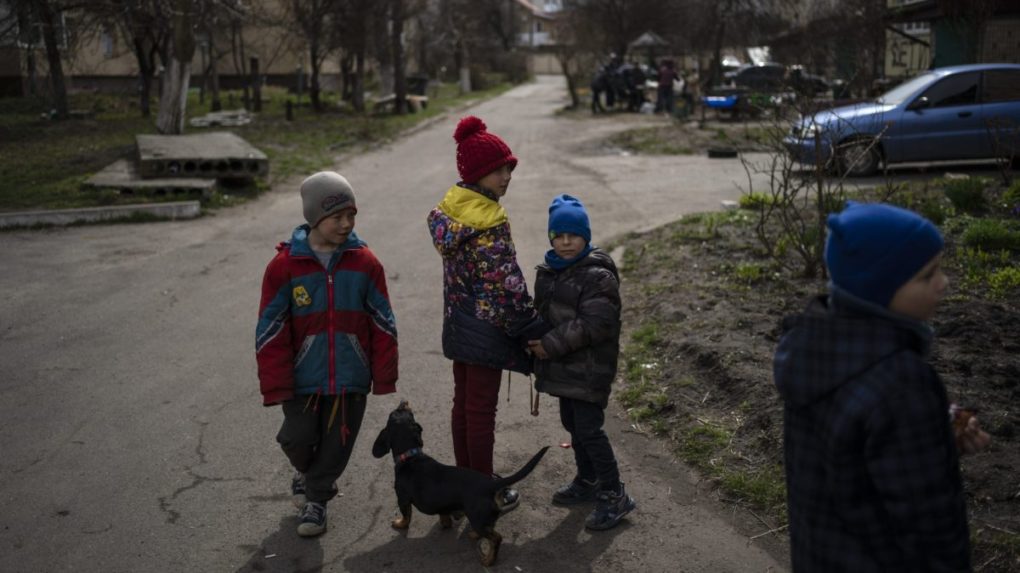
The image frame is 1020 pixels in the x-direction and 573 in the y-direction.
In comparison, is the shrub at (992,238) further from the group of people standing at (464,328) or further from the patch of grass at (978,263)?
the group of people standing at (464,328)

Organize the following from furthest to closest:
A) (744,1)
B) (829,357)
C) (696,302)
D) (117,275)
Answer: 1. (744,1)
2. (117,275)
3. (696,302)
4. (829,357)

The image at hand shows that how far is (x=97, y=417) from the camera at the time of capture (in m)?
5.67

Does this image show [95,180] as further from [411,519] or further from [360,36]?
[360,36]

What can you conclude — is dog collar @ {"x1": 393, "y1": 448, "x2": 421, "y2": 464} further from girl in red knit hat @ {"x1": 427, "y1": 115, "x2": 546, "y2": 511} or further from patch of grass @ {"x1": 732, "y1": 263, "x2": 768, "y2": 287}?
patch of grass @ {"x1": 732, "y1": 263, "x2": 768, "y2": 287}

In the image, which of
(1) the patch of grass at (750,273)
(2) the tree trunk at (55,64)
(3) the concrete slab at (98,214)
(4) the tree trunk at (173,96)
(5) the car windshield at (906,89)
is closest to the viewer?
(1) the patch of grass at (750,273)

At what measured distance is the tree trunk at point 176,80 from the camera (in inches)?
734

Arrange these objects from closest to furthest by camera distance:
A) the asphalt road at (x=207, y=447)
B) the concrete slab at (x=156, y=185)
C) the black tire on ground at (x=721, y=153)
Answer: the asphalt road at (x=207, y=447)
the concrete slab at (x=156, y=185)
the black tire on ground at (x=721, y=153)

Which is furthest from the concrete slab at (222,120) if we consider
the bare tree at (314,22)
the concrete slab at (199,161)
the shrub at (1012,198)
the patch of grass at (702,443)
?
the patch of grass at (702,443)

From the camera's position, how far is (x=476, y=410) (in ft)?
14.1

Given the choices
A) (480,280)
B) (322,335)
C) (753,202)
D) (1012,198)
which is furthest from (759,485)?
(753,202)

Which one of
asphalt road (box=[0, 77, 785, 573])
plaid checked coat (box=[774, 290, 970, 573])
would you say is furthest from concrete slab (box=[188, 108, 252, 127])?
plaid checked coat (box=[774, 290, 970, 573])

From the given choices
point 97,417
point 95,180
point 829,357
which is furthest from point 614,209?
A: point 829,357

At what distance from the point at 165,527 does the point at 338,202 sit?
160 centimetres

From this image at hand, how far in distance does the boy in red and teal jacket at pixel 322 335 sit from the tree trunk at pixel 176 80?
1580 centimetres
